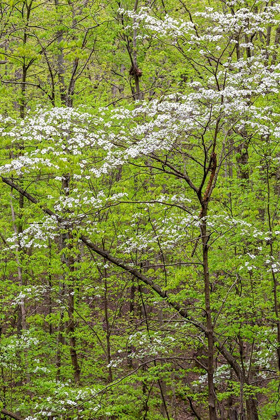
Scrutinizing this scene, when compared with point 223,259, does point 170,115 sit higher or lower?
higher

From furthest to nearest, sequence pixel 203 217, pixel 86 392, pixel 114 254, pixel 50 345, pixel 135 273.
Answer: pixel 50 345
pixel 114 254
pixel 135 273
pixel 86 392
pixel 203 217

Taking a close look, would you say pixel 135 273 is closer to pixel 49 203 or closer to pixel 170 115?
pixel 49 203

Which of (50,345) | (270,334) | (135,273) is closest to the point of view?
(270,334)

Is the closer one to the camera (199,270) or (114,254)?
(199,270)

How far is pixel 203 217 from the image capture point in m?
6.17

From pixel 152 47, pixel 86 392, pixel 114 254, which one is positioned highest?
pixel 152 47

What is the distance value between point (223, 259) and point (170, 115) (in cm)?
338

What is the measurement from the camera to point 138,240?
864cm

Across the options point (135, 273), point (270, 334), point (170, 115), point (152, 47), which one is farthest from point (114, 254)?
point (152, 47)

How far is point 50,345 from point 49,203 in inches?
164

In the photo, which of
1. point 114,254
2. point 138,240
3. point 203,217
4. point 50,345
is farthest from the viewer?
point 50,345

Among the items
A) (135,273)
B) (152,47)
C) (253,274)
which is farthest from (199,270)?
(152,47)

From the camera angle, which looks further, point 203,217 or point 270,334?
point 270,334

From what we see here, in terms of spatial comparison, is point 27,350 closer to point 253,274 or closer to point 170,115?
point 253,274
